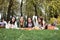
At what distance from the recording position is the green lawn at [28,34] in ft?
26.6

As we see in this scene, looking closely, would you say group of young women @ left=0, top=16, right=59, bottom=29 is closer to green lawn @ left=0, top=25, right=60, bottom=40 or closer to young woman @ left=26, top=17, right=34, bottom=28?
young woman @ left=26, top=17, right=34, bottom=28

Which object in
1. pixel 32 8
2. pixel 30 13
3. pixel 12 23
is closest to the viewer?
pixel 12 23

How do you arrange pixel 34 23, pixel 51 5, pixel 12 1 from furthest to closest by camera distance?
pixel 51 5
pixel 12 1
pixel 34 23

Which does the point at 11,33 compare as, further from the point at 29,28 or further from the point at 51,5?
the point at 51,5

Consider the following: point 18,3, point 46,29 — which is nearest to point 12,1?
point 18,3

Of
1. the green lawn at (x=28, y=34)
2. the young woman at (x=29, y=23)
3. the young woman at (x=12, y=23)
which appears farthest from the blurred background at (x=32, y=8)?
the young woman at (x=29, y=23)

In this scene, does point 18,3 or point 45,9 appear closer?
point 18,3

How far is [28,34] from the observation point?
28.6 ft

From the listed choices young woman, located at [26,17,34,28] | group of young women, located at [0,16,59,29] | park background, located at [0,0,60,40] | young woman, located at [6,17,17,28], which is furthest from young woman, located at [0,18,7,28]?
young woman, located at [26,17,34,28]

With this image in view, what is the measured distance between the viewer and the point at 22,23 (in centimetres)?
872

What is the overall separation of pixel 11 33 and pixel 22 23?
57cm

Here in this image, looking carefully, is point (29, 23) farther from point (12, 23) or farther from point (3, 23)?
point (3, 23)

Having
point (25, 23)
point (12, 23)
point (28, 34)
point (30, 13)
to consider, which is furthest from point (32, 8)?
point (12, 23)

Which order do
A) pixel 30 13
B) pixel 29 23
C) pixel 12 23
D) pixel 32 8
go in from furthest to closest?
pixel 32 8 → pixel 30 13 → pixel 29 23 → pixel 12 23
